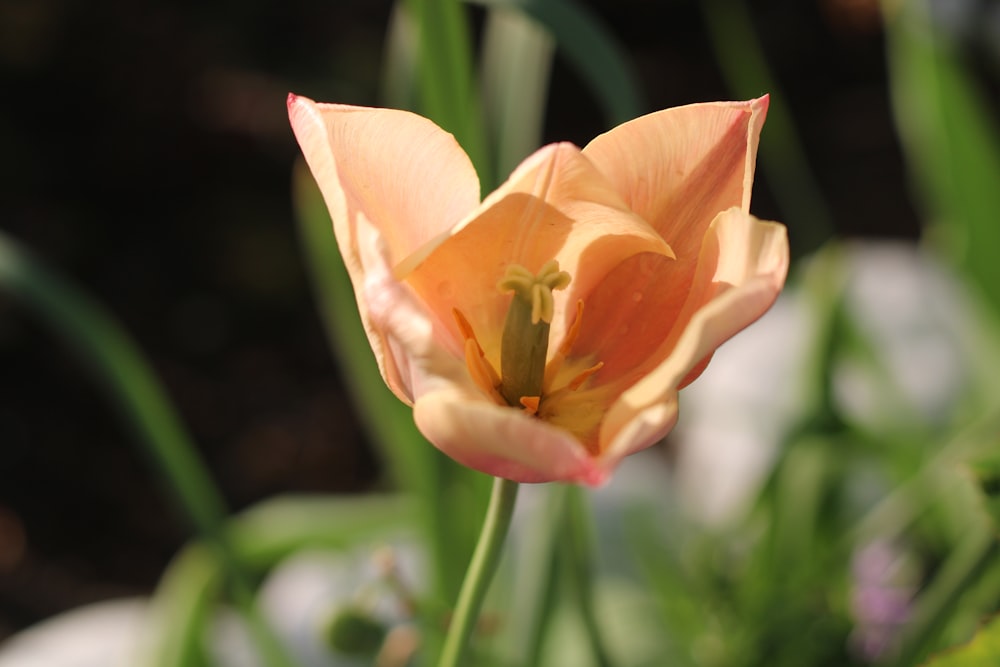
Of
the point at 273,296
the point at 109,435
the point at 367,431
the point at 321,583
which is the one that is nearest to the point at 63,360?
the point at 109,435

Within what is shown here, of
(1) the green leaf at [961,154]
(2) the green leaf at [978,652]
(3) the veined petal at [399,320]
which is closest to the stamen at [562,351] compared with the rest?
(3) the veined petal at [399,320]

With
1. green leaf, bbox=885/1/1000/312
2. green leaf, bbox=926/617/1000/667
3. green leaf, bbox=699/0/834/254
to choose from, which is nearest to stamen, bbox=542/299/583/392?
green leaf, bbox=926/617/1000/667

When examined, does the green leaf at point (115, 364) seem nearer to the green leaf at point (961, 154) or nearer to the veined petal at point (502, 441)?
the veined petal at point (502, 441)

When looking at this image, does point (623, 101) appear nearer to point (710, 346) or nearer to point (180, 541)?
point (710, 346)

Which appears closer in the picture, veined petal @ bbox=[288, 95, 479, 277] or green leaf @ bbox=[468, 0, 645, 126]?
veined petal @ bbox=[288, 95, 479, 277]

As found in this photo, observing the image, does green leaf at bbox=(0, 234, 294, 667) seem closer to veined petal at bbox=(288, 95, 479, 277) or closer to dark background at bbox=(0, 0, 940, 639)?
veined petal at bbox=(288, 95, 479, 277)

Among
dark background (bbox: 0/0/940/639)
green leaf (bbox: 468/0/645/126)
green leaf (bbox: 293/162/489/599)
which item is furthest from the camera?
dark background (bbox: 0/0/940/639)
